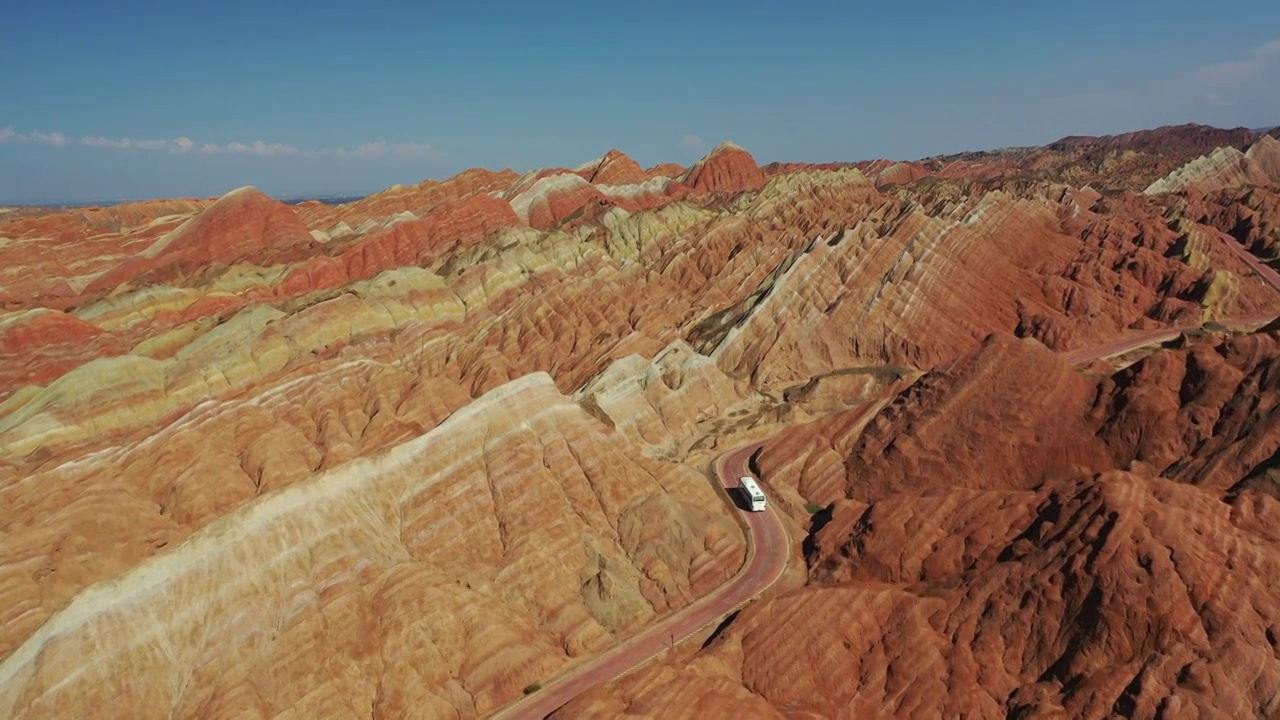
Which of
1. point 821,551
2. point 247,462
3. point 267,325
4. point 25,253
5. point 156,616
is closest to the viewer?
point 156,616

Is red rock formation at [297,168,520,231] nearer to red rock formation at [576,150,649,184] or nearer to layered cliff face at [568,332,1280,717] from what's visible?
red rock formation at [576,150,649,184]

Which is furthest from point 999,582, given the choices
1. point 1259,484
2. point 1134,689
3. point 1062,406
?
point 1062,406

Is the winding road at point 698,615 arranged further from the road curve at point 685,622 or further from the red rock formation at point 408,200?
the red rock formation at point 408,200

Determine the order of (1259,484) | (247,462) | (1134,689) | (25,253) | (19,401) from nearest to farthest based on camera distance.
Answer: (1134,689), (1259,484), (247,462), (19,401), (25,253)

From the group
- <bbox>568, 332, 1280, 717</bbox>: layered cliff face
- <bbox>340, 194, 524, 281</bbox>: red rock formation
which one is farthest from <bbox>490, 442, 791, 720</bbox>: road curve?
<bbox>340, 194, 524, 281</bbox>: red rock formation

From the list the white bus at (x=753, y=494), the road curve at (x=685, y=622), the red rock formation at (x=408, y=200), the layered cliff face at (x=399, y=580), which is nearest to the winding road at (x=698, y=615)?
the road curve at (x=685, y=622)

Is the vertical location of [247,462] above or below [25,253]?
below

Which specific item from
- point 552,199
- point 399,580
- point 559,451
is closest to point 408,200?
point 552,199

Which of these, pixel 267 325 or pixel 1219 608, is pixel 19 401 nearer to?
pixel 267 325

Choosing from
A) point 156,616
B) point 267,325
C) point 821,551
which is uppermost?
point 267,325
